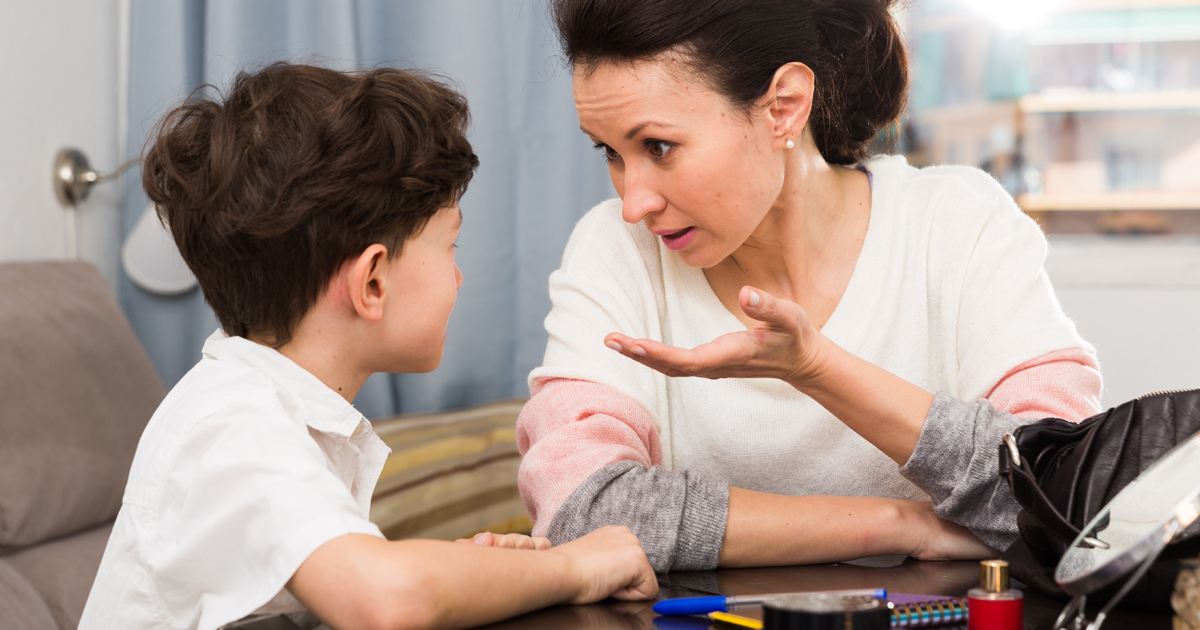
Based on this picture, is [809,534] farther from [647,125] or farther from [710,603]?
[647,125]

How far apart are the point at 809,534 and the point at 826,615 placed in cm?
37

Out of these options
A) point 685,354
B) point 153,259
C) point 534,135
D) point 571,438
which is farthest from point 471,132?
point 685,354

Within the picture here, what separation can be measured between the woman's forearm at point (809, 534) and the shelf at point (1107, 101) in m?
1.67

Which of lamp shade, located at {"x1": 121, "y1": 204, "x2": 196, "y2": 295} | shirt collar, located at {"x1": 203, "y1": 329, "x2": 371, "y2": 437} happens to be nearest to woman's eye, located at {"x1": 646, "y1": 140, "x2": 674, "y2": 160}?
shirt collar, located at {"x1": 203, "y1": 329, "x2": 371, "y2": 437}

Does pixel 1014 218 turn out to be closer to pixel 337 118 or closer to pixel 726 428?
pixel 726 428

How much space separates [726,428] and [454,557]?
0.59 metres

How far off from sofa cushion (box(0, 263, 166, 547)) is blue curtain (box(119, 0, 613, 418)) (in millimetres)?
390

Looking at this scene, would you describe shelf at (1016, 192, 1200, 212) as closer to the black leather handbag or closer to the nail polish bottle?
the black leather handbag

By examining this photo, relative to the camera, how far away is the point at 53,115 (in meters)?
1.77

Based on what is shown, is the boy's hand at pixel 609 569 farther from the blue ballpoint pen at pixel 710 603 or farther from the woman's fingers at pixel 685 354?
the woman's fingers at pixel 685 354

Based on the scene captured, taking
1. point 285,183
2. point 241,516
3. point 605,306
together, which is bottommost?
point 241,516

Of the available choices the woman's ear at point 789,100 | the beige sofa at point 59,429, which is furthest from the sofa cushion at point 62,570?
the woman's ear at point 789,100

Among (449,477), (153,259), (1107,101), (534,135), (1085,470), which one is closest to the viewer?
(1085,470)

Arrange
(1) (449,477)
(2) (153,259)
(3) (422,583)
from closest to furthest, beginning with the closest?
(3) (422,583)
(1) (449,477)
(2) (153,259)
